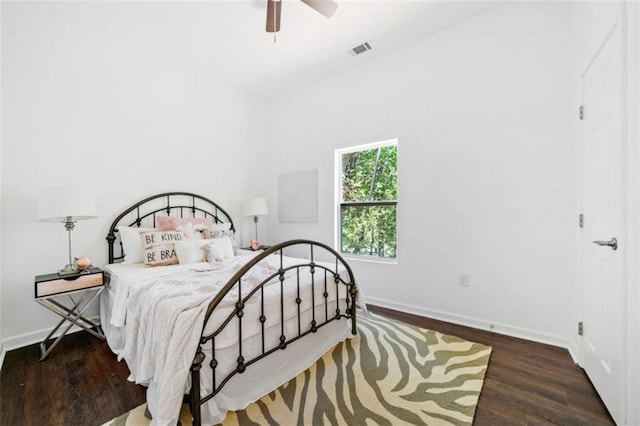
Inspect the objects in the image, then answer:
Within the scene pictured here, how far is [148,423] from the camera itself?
4.95 feet

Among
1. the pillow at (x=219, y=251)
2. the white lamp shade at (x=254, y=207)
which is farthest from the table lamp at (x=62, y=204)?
the white lamp shade at (x=254, y=207)

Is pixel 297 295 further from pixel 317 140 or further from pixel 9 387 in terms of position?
pixel 317 140

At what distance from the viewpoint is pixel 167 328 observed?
4.76ft

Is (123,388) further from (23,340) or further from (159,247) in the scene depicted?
(23,340)

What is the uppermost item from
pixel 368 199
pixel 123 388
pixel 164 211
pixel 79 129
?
pixel 79 129

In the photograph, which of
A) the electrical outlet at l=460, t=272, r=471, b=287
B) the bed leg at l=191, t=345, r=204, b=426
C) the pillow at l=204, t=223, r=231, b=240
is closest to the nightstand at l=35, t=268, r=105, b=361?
the pillow at l=204, t=223, r=231, b=240

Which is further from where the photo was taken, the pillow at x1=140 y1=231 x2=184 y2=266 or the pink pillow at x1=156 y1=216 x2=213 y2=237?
the pink pillow at x1=156 y1=216 x2=213 y2=237

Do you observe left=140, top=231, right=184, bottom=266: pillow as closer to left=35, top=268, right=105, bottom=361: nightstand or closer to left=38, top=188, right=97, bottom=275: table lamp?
left=35, top=268, right=105, bottom=361: nightstand

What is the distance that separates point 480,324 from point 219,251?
2670 mm

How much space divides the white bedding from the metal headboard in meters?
0.74

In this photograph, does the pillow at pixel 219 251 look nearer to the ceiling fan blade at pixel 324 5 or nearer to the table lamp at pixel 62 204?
the table lamp at pixel 62 204

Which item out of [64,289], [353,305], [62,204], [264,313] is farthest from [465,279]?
[62,204]

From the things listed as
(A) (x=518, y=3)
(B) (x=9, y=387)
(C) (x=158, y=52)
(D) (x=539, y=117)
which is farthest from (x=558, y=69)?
(B) (x=9, y=387)

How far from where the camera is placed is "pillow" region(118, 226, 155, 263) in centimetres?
282
